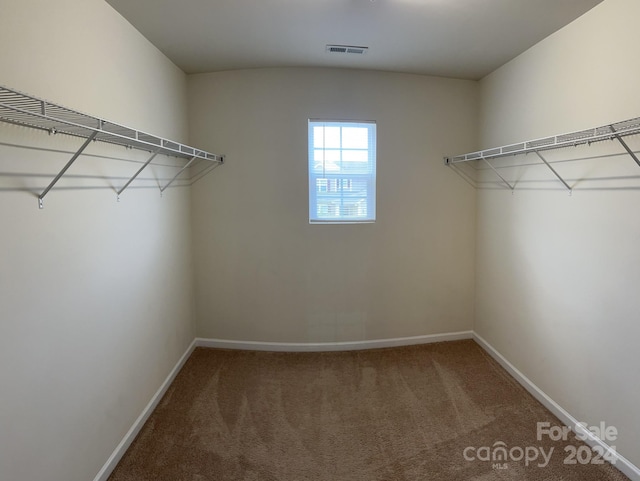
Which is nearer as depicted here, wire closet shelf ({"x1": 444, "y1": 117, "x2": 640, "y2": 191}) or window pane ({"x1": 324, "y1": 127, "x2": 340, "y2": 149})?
wire closet shelf ({"x1": 444, "y1": 117, "x2": 640, "y2": 191})

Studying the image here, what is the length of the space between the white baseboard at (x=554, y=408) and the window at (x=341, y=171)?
1.57 meters

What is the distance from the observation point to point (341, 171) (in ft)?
9.81

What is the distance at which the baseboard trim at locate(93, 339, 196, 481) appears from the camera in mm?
1719

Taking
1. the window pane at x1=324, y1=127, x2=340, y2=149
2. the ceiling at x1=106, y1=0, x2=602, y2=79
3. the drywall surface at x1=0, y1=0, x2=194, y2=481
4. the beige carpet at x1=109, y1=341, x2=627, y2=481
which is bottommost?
the beige carpet at x1=109, y1=341, x2=627, y2=481

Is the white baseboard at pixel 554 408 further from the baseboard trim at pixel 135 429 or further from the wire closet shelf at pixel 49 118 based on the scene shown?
the wire closet shelf at pixel 49 118

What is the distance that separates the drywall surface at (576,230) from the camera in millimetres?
1696

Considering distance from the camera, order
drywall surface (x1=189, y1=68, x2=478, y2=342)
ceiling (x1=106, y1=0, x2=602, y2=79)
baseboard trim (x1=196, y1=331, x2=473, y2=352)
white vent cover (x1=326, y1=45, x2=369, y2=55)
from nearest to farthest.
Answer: ceiling (x1=106, y1=0, x2=602, y2=79) → white vent cover (x1=326, y1=45, x2=369, y2=55) → drywall surface (x1=189, y1=68, x2=478, y2=342) → baseboard trim (x1=196, y1=331, x2=473, y2=352)

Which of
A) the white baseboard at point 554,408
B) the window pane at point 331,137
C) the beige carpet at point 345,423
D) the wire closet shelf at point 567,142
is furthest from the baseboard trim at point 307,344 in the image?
the window pane at point 331,137

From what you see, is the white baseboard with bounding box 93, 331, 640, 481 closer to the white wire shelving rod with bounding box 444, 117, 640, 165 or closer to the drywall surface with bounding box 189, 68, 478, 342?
the drywall surface with bounding box 189, 68, 478, 342

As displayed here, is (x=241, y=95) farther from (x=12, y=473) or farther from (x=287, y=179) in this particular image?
(x=12, y=473)

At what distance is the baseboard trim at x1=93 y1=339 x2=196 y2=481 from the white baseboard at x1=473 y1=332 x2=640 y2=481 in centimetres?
263

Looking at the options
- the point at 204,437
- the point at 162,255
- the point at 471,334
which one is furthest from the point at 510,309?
the point at 162,255

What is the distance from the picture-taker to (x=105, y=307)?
1747 mm

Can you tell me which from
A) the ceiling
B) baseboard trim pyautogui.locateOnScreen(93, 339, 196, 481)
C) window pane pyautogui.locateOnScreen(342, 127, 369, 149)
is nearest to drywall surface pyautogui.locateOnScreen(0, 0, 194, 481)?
baseboard trim pyautogui.locateOnScreen(93, 339, 196, 481)
